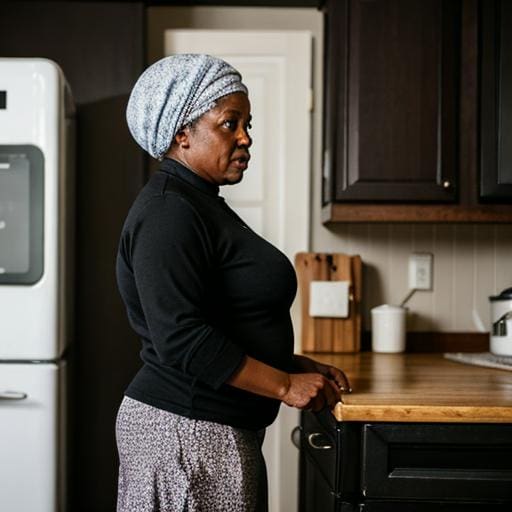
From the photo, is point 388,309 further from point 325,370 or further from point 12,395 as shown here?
point 12,395

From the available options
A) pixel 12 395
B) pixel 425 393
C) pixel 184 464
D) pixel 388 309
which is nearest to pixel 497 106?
pixel 388 309

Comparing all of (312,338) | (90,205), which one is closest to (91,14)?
(90,205)

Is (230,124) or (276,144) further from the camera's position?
(276,144)

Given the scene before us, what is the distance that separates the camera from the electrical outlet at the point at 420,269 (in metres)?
2.79

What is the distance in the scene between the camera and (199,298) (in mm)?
1384

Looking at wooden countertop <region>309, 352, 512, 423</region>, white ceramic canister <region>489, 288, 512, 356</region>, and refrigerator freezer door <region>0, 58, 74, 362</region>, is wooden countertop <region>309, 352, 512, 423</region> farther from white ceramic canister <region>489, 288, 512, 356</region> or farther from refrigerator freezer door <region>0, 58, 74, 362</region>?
refrigerator freezer door <region>0, 58, 74, 362</region>

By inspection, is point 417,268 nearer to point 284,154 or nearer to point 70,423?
point 284,154

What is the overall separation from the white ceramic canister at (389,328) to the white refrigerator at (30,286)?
3.35ft

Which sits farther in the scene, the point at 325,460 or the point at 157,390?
the point at 325,460

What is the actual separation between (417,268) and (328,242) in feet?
1.03

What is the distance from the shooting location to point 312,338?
2.70m

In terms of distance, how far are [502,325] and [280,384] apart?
3.89 ft

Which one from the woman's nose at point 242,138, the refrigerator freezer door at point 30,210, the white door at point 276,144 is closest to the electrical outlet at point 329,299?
the white door at point 276,144

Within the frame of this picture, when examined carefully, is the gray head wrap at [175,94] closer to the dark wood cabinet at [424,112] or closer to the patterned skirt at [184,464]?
the patterned skirt at [184,464]
